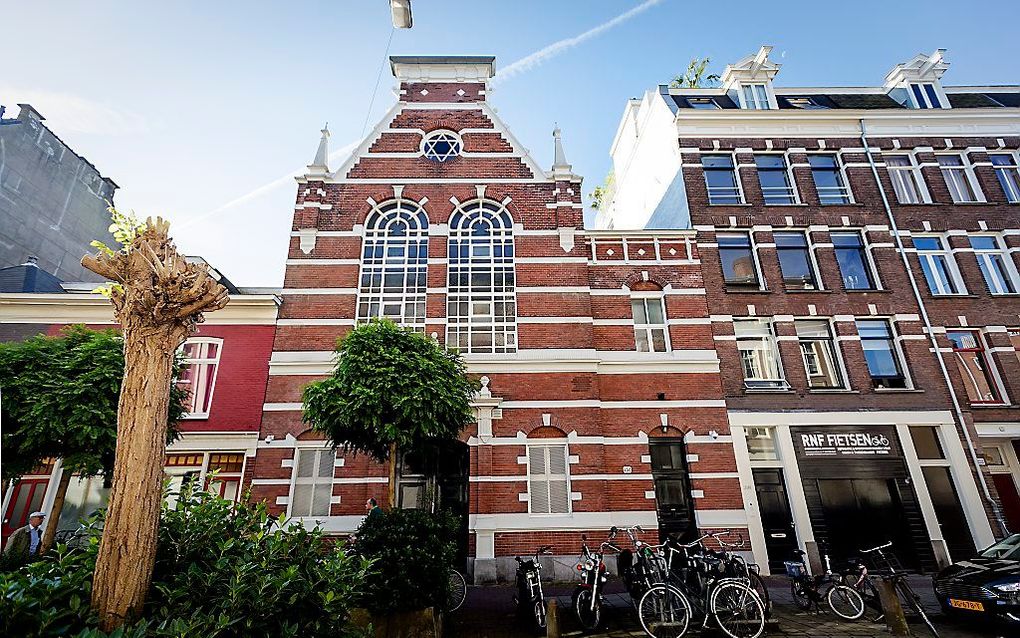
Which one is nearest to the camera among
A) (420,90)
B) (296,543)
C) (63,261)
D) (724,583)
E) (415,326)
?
(296,543)

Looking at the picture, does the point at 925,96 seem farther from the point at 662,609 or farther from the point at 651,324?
the point at 662,609

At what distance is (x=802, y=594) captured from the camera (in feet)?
32.3

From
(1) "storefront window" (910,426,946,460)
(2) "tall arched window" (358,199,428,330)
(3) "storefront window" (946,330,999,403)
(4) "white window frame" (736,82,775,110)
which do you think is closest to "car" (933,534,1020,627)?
(1) "storefront window" (910,426,946,460)

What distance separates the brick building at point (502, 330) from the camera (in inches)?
532

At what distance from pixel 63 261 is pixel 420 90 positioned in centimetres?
2026

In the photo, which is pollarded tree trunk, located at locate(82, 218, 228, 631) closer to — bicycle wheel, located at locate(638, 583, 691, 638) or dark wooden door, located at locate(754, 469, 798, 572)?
bicycle wheel, located at locate(638, 583, 691, 638)

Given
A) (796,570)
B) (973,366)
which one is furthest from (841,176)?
(796,570)

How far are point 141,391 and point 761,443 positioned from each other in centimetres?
1584

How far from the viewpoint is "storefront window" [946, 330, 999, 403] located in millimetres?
16000

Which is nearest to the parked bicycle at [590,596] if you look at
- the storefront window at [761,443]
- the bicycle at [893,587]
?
the bicycle at [893,587]

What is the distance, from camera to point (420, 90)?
59.2 feet

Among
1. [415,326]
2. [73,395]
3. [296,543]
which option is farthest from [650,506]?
[73,395]

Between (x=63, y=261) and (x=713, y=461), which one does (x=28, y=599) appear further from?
(x=63, y=261)

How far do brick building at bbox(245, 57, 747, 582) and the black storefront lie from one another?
2.61 meters
